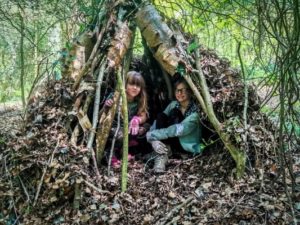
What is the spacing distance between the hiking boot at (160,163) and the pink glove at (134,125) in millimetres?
569

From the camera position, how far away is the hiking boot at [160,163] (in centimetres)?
491

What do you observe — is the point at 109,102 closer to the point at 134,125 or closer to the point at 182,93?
the point at 134,125

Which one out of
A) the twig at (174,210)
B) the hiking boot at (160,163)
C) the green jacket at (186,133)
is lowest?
the twig at (174,210)

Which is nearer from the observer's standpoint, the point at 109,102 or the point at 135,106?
the point at 109,102

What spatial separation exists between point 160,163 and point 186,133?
51 cm

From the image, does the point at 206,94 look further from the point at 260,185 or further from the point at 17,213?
the point at 17,213

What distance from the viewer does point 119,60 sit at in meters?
5.09

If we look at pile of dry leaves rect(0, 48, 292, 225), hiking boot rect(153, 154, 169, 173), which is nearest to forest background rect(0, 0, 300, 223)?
pile of dry leaves rect(0, 48, 292, 225)

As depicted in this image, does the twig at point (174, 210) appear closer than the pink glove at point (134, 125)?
Yes

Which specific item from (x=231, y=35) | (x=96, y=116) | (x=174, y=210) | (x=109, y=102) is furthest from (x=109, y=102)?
(x=231, y=35)

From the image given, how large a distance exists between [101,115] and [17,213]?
1.47 metres

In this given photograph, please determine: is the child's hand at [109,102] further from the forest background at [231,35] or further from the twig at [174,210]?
the twig at [174,210]

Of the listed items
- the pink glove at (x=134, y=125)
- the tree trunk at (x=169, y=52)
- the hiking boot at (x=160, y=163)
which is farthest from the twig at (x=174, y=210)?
the pink glove at (x=134, y=125)

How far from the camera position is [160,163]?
4973mm
